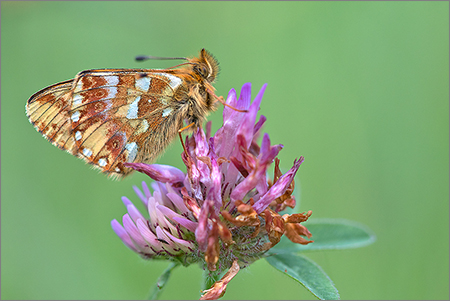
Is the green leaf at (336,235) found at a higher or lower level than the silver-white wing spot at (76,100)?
lower

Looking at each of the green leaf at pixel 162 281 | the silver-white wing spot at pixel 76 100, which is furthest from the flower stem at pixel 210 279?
the silver-white wing spot at pixel 76 100

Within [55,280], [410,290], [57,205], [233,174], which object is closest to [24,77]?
[57,205]

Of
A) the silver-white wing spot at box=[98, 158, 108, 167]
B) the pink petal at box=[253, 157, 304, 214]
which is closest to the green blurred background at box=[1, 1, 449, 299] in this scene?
the pink petal at box=[253, 157, 304, 214]

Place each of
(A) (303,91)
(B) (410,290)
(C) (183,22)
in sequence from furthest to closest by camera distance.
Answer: (C) (183,22), (A) (303,91), (B) (410,290)

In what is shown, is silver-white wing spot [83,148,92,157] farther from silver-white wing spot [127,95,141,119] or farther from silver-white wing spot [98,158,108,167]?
silver-white wing spot [127,95,141,119]

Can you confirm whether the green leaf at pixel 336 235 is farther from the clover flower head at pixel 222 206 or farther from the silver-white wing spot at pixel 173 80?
the silver-white wing spot at pixel 173 80

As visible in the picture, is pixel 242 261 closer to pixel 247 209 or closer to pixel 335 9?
pixel 247 209

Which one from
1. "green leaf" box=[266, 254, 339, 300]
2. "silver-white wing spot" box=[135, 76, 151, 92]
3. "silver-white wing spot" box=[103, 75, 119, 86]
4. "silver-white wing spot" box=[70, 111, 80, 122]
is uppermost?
"silver-white wing spot" box=[135, 76, 151, 92]
